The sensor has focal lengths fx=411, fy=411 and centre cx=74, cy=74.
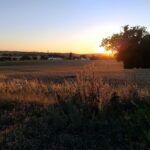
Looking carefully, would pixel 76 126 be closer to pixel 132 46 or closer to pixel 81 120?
pixel 81 120

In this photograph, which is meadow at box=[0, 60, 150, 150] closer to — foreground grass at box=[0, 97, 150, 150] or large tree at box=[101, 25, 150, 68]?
foreground grass at box=[0, 97, 150, 150]

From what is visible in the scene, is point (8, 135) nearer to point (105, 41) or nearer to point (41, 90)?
point (41, 90)

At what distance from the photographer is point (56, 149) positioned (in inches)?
256

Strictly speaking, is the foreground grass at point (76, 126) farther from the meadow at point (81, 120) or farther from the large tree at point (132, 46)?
the large tree at point (132, 46)

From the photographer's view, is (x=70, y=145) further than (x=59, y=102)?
No

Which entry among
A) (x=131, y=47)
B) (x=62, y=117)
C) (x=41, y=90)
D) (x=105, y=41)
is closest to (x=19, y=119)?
(x=62, y=117)

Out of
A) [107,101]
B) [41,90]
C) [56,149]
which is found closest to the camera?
[56,149]

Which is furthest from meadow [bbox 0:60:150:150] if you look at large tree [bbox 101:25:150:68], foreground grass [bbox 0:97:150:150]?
large tree [bbox 101:25:150:68]

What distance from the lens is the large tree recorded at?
70250mm

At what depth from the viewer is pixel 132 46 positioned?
7081 cm

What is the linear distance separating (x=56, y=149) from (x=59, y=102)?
8.15ft

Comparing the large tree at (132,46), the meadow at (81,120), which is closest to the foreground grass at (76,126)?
the meadow at (81,120)

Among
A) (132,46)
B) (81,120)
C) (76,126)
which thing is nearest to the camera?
(76,126)

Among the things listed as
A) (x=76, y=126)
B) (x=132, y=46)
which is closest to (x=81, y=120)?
(x=76, y=126)
